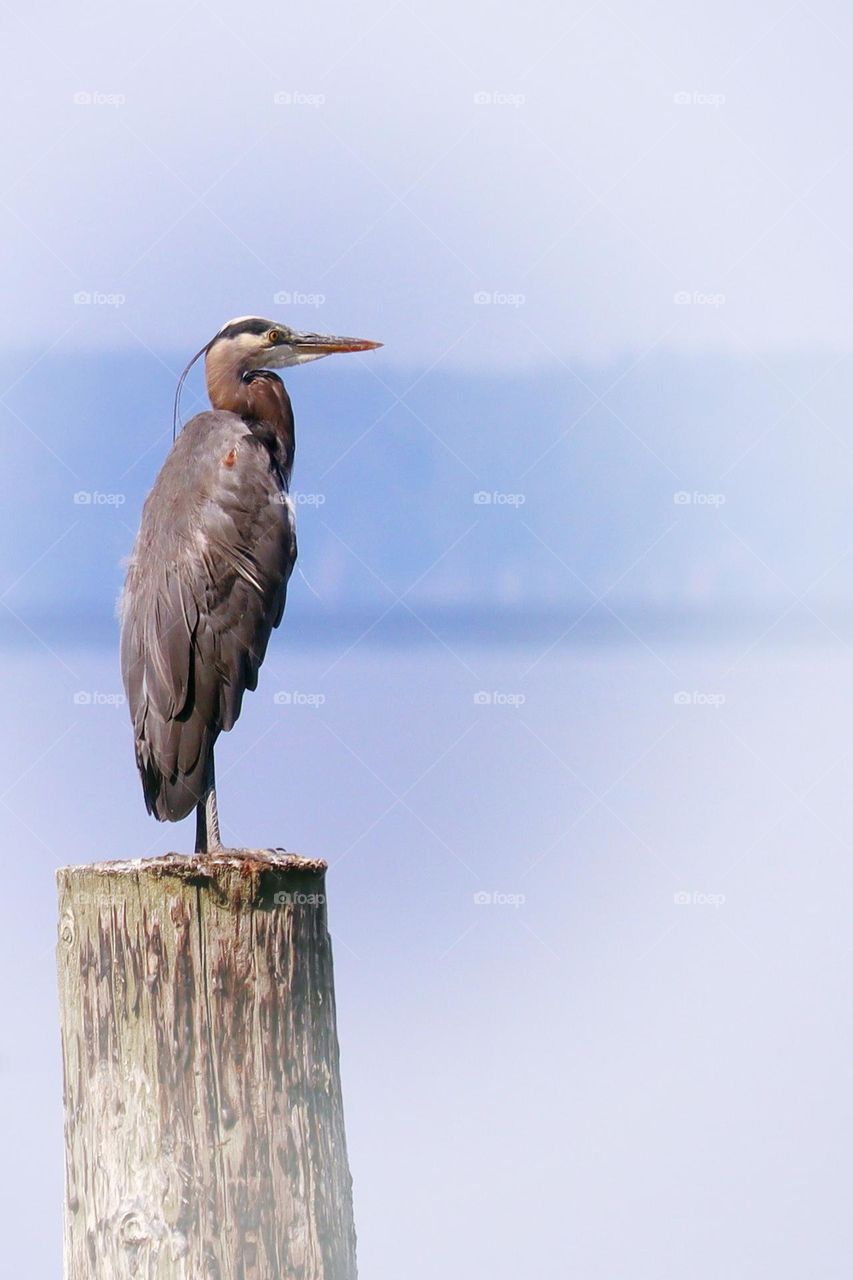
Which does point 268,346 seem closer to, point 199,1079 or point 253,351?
point 253,351

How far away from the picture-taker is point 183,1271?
2.52 metres

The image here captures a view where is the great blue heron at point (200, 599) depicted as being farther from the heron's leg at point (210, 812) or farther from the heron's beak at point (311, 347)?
the heron's beak at point (311, 347)

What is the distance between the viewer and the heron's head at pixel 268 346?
5.21 m

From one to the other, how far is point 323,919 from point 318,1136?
0.44m

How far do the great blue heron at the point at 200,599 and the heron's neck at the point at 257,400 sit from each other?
243mm

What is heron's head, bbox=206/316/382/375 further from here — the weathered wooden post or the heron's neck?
the weathered wooden post

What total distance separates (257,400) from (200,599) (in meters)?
1.14

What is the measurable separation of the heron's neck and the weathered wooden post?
2684mm

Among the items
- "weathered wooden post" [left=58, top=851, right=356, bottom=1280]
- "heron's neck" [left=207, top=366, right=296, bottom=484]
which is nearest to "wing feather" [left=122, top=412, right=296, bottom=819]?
"heron's neck" [left=207, top=366, right=296, bottom=484]

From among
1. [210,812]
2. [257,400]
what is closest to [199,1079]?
[210,812]

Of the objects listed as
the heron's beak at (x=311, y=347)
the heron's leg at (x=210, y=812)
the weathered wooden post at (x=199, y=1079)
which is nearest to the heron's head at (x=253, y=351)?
the heron's beak at (x=311, y=347)

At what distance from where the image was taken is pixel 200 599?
4406 millimetres

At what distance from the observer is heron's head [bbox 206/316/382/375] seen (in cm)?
521

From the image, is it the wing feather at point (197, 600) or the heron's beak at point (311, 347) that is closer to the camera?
the wing feather at point (197, 600)
